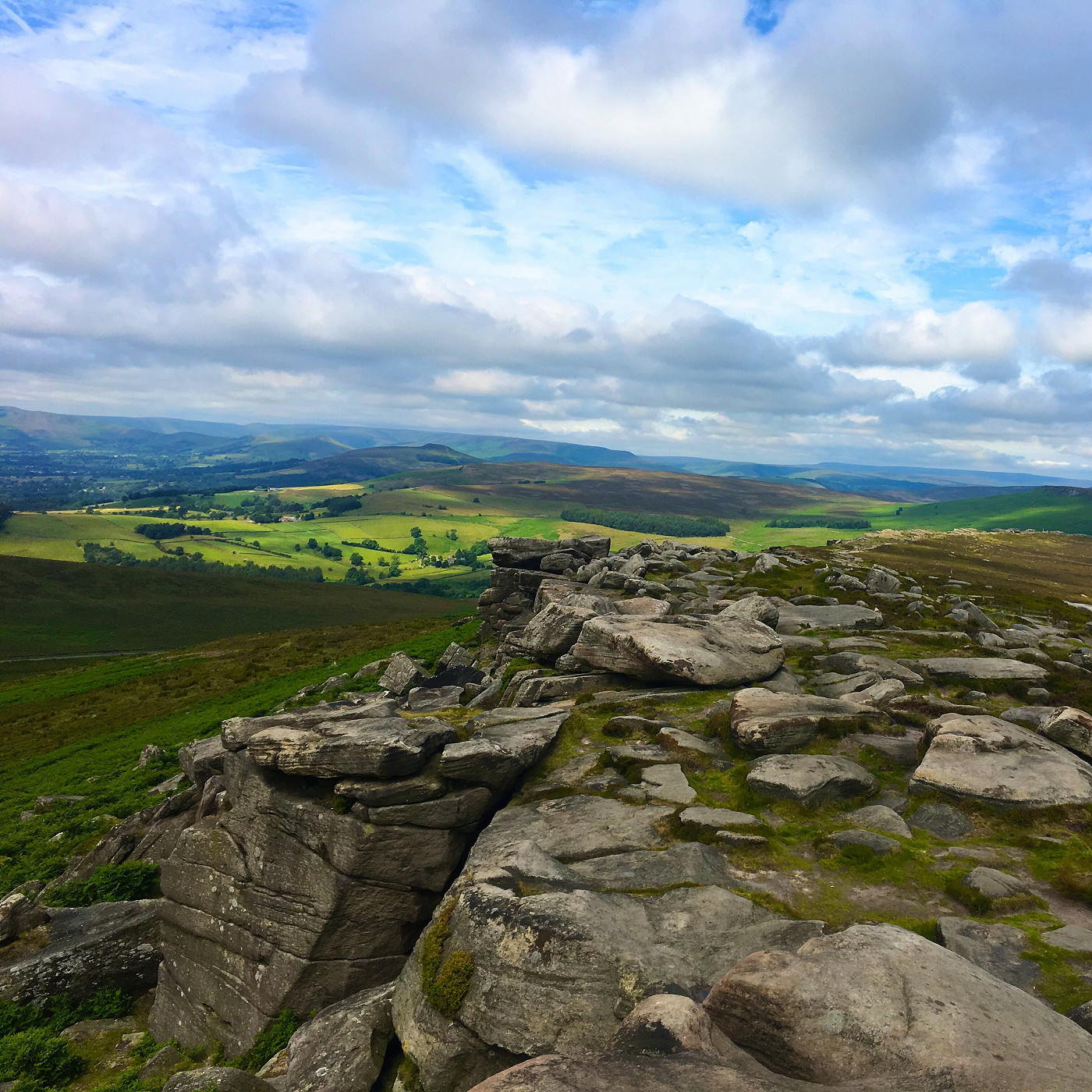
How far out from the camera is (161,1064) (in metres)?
14.8

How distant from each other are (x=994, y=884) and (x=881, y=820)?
2.34 m

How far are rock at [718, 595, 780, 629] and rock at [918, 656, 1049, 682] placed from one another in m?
6.16

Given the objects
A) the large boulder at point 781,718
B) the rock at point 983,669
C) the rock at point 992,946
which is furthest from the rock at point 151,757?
the rock at point 983,669

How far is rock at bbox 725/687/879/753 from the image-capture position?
1557 cm

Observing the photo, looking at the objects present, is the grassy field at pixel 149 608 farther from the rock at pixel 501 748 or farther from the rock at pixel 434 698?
the rock at pixel 501 748

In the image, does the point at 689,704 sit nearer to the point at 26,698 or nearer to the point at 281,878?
the point at 281,878

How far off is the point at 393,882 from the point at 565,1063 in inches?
317

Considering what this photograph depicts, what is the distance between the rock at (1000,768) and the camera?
1298 centimetres

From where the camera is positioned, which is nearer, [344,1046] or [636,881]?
[344,1046]

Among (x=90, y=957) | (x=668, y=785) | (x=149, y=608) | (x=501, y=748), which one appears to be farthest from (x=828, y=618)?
(x=149, y=608)

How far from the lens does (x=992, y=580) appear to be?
78.9 metres

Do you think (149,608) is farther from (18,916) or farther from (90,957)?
(90,957)

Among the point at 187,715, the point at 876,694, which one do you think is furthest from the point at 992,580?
the point at 187,715

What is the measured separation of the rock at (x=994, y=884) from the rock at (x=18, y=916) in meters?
24.7
